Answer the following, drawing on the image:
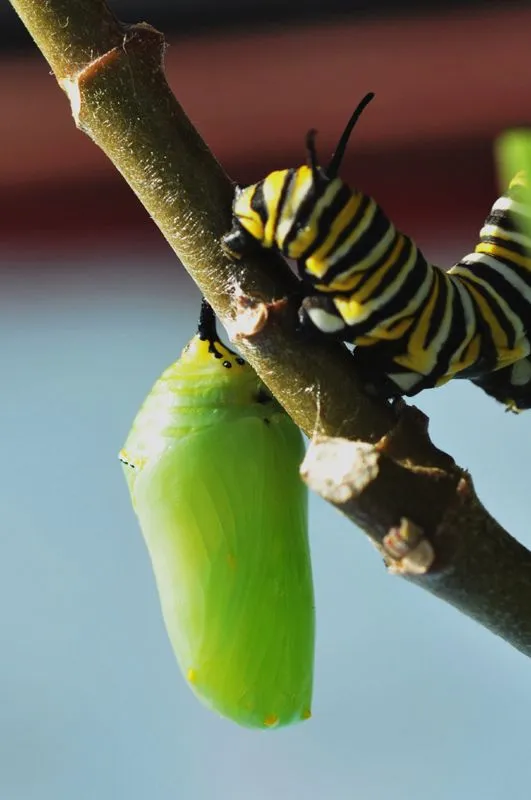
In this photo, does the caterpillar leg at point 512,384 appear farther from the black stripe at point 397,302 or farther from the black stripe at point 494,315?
the black stripe at point 397,302

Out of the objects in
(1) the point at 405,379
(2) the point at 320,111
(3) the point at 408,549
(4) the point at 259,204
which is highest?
(2) the point at 320,111

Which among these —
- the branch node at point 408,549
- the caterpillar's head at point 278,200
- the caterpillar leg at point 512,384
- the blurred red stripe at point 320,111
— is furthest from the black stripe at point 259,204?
the blurred red stripe at point 320,111

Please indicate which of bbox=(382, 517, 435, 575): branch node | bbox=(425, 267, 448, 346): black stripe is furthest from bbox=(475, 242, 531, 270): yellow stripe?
bbox=(382, 517, 435, 575): branch node

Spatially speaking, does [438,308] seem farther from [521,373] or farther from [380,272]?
[521,373]

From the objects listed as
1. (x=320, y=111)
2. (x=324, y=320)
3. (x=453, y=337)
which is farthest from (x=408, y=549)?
(x=320, y=111)

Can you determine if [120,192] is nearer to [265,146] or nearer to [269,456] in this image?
[265,146]

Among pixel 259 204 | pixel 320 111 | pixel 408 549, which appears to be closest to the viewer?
pixel 408 549

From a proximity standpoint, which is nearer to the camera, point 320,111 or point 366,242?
point 366,242
